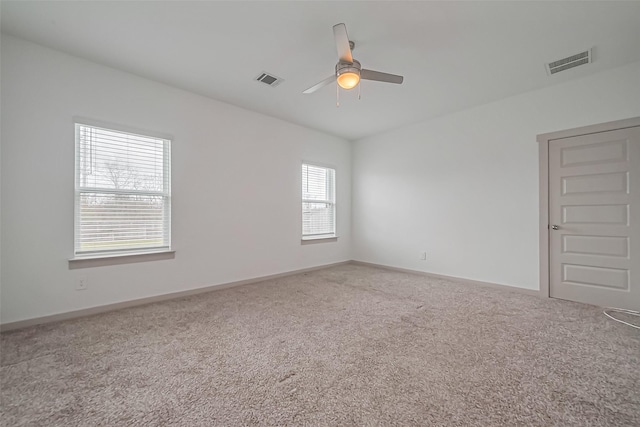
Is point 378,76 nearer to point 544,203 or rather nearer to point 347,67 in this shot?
point 347,67

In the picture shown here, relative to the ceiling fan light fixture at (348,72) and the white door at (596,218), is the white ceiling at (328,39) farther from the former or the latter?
the white door at (596,218)

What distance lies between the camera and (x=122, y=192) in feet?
9.89

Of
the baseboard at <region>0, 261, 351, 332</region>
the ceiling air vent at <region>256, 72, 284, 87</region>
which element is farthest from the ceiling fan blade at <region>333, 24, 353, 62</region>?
the baseboard at <region>0, 261, 351, 332</region>

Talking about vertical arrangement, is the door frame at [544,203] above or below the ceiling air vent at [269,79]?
below

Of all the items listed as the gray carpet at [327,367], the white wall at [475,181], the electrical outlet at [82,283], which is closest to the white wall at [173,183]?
the electrical outlet at [82,283]

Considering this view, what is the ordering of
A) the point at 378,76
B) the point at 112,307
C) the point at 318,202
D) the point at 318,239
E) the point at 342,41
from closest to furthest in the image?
the point at 342,41 < the point at 378,76 < the point at 112,307 < the point at 318,239 < the point at 318,202

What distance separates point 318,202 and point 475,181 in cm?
268

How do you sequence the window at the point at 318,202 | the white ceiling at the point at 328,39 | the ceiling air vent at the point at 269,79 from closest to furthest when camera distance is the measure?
the white ceiling at the point at 328,39 < the ceiling air vent at the point at 269,79 < the window at the point at 318,202

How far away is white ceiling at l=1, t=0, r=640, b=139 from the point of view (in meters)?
2.11

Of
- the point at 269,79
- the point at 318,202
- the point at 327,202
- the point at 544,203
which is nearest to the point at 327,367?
the point at 269,79

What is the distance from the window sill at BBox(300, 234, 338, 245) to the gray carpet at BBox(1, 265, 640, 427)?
6.06ft

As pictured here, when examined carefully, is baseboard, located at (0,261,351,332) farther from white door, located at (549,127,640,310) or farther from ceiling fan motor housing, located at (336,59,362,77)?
white door, located at (549,127,640,310)

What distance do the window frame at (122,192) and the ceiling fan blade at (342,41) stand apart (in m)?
2.40

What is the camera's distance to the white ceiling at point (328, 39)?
83.0 inches
